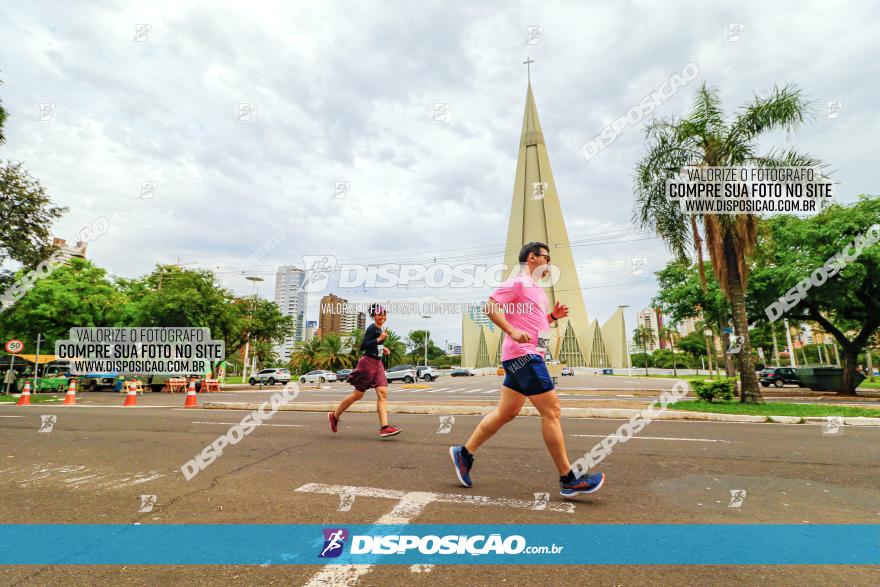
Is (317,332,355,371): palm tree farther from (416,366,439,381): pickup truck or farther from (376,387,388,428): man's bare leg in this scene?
(376,387,388,428): man's bare leg

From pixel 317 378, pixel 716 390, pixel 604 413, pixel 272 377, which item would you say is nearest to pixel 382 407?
pixel 604 413

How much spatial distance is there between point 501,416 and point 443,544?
1.33 m

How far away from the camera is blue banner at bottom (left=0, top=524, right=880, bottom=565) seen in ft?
7.72

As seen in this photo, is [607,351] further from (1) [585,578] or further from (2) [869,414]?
(1) [585,578]

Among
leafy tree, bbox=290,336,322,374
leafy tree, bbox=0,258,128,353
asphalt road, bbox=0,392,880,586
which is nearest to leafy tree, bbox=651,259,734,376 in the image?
asphalt road, bbox=0,392,880,586

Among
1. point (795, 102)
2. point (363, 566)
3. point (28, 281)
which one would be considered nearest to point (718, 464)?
point (363, 566)

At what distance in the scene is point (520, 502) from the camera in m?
3.30

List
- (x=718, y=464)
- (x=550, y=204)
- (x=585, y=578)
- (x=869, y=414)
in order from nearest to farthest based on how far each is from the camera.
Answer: (x=585, y=578), (x=718, y=464), (x=869, y=414), (x=550, y=204)

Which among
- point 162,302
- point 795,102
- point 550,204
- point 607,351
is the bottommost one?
point 607,351

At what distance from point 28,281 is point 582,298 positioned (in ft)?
289

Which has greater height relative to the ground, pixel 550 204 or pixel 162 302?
pixel 550 204

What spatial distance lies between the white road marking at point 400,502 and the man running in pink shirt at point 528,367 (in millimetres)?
301

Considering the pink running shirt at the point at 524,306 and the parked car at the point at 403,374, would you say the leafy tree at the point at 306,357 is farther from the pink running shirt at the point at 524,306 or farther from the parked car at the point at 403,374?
the pink running shirt at the point at 524,306

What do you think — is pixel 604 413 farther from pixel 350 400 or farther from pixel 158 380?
pixel 158 380
